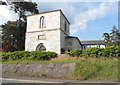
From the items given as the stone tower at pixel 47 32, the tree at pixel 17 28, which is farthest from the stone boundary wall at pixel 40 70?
the tree at pixel 17 28

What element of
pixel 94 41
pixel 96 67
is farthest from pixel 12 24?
pixel 96 67

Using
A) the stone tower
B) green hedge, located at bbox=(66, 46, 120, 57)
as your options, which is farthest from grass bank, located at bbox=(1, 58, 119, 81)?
the stone tower

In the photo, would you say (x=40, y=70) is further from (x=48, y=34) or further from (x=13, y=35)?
(x=13, y=35)

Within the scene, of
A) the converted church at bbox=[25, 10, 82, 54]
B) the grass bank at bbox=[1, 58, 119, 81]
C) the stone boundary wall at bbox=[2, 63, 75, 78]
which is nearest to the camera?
the grass bank at bbox=[1, 58, 119, 81]

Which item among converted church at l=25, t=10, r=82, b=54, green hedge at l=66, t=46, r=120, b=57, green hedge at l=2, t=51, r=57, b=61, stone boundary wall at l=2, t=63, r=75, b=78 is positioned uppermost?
converted church at l=25, t=10, r=82, b=54

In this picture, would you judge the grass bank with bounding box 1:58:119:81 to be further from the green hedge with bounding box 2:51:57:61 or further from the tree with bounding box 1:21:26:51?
the tree with bounding box 1:21:26:51

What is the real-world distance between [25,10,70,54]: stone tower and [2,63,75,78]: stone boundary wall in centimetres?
1599

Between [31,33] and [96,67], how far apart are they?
930 inches

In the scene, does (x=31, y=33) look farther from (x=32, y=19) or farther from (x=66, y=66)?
(x=66, y=66)

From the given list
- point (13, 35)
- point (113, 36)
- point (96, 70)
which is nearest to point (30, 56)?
point (96, 70)

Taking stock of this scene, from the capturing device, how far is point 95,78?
16.3m

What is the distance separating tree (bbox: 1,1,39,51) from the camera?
1748 inches

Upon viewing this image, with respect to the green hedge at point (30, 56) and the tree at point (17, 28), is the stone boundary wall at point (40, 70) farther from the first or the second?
the tree at point (17, 28)

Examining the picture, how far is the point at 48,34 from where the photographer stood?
3762 centimetres
